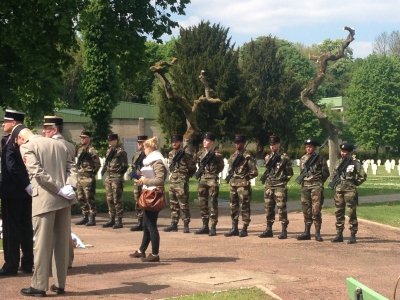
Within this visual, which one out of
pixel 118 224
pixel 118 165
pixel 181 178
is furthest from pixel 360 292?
pixel 118 165

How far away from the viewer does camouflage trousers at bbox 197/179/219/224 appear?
15445 mm

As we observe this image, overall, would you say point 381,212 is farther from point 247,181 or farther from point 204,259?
point 204,259

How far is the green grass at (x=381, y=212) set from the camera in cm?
1833

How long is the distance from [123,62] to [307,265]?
13.7 metres

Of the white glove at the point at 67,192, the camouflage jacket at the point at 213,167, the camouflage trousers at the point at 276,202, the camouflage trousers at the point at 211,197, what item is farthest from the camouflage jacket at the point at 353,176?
the white glove at the point at 67,192

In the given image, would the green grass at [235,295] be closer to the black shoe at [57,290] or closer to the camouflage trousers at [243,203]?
the black shoe at [57,290]

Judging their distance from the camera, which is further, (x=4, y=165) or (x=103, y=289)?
(x=4, y=165)

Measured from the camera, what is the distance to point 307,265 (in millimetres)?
11492

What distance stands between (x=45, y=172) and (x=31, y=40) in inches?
490

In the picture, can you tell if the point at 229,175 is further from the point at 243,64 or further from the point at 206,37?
the point at 243,64

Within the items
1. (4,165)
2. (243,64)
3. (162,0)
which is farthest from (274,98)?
(4,165)

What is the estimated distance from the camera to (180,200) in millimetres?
15812

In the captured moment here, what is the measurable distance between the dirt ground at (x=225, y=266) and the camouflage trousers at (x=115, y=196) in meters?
0.65

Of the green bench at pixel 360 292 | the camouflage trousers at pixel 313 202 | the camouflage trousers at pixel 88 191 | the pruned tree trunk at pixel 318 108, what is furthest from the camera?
the pruned tree trunk at pixel 318 108
